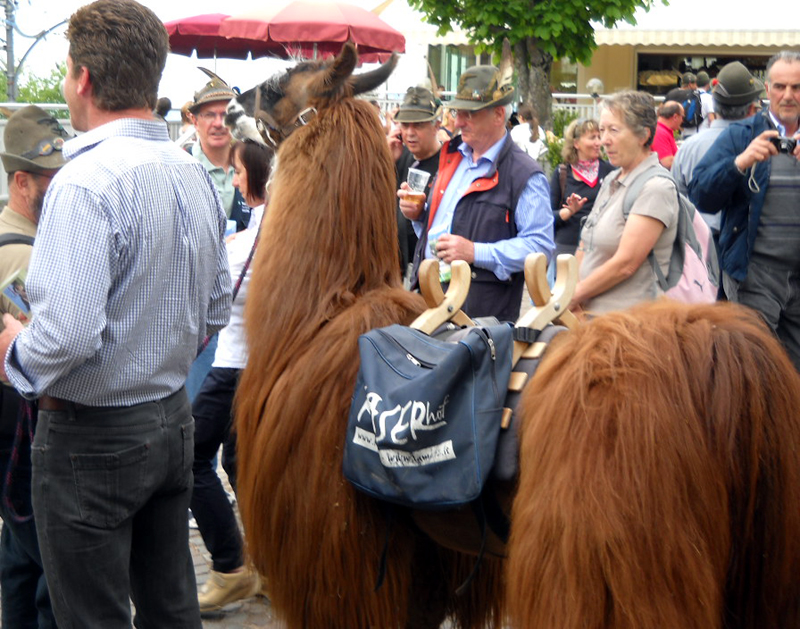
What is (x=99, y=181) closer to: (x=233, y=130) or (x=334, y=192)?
(x=334, y=192)

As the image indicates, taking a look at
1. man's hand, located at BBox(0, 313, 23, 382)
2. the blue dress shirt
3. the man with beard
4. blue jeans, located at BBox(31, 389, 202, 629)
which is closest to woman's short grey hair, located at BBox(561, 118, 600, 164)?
the blue dress shirt

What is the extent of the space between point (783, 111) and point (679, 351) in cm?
291

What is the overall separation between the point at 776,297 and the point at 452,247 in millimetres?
1788

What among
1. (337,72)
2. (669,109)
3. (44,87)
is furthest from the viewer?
(44,87)

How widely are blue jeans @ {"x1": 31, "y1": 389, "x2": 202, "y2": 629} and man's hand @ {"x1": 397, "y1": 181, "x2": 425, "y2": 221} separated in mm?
1926

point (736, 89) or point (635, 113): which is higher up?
point (736, 89)

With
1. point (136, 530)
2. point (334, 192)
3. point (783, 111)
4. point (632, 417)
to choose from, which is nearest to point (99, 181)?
point (334, 192)

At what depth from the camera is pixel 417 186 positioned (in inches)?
170

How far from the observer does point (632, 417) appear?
199 centimetres

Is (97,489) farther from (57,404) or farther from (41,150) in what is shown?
(41,150)

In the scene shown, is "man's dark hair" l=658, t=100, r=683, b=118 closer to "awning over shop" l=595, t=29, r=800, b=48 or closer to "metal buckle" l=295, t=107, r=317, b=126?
"metal buckle" l=295, t=107, r=317, b=126

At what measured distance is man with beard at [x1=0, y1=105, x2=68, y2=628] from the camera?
9.64 feet

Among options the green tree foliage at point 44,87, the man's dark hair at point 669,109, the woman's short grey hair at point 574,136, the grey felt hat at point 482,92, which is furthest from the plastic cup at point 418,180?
the green tree foliage at point 44,87

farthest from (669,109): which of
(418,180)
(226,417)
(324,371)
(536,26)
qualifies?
(536,26)
